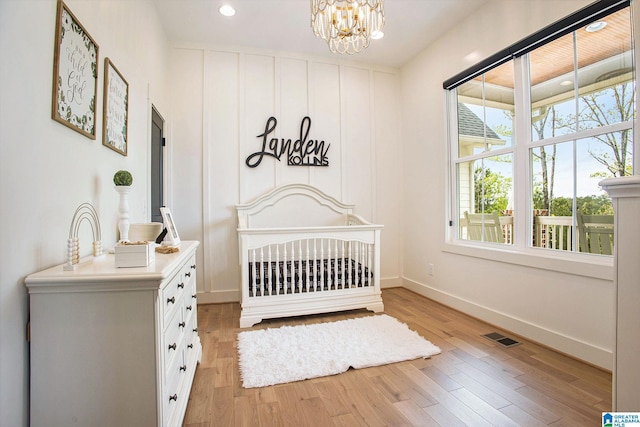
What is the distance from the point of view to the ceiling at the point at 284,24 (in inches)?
104

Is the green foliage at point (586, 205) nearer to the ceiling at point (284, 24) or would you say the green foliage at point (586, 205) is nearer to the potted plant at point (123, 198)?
the ceiling at point (284, 24)

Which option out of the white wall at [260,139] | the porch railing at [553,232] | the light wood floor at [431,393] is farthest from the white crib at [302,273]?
the porch railing at [553,232]

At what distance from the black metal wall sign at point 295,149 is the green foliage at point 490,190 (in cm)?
167

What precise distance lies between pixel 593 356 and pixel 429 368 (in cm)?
105

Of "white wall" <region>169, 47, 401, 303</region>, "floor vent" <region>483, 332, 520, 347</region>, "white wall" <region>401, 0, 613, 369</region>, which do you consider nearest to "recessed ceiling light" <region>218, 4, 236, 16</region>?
"white wall" <region>169, 47, 401, 303</region>

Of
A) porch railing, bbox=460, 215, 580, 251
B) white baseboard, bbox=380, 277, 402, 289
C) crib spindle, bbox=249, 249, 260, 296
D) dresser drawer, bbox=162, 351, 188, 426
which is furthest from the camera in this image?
white baseboard, bbox=380, 277, 402, 289

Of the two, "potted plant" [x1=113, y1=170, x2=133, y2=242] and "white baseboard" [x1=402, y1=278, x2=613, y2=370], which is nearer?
"potted plant" [x1=113, y1=170, x2=133, y2=242]

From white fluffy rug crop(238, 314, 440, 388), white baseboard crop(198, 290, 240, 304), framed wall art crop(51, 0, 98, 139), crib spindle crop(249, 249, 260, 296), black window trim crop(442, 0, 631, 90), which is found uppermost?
black window trim crop(442, 0, 631, 90)

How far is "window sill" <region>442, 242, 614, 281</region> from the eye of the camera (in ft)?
6.03

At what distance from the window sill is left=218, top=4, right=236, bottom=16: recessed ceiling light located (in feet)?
A: 10.3

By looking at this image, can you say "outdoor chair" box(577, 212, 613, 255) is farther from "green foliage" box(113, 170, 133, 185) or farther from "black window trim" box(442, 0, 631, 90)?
"green foliage" box(113, 170, 133, 185)

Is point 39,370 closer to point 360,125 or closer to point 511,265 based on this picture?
point 511,265

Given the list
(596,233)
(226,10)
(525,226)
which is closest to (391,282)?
(525,226)

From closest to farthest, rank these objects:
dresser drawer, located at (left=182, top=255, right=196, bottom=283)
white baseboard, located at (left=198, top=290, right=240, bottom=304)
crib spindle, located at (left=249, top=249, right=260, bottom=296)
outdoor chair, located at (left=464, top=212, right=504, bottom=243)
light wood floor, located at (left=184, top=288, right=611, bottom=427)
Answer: light wood floor, located at (left=184, top=288, right=611, bottom=427) → dresser drawer, located at (left=182, top=255, right=196, bottom=283) → crib spindle, located at (left=249, top=249, right=260, bottom=296) → outdoor chair, located at (left=464, top=212, right=504, bottom=243) → white baseboard, located at (left=198, top=290, right=240, bottom=304)
